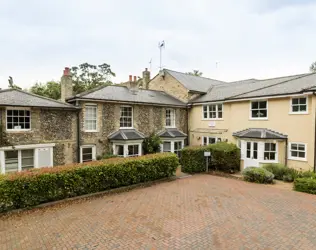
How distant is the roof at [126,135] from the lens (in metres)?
16.7

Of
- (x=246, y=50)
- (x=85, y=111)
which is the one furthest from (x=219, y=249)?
(x=246, y=50)

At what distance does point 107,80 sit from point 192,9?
34618mm

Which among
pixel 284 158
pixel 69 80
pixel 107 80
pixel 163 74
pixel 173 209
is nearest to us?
Result: pixel 173 209

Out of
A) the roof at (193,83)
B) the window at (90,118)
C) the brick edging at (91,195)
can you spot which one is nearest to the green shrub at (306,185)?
the brick edging at (91,195)

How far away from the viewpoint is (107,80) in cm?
4438

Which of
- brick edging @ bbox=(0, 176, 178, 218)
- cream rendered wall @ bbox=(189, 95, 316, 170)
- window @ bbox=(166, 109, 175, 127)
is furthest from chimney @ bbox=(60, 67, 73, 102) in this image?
cream rendered wall @ bbox=(189, 95, 316, 170)

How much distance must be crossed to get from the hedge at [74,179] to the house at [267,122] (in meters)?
7.20

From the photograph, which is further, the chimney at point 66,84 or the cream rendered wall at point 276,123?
the chimney at point 66,84

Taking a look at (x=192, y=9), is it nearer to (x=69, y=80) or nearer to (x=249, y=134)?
(x=249, y=134)

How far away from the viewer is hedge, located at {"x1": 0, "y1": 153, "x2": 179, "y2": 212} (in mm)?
8594

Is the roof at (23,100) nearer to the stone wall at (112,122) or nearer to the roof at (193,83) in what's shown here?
the stone wall at (112,122)

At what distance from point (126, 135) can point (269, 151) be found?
11179mm

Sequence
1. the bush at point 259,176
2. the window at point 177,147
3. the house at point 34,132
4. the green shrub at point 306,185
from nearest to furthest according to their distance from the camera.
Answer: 1. the green shrub at point 306,185
2. the bush at point 259,176
3. the house at point 34,132
4. the window at point 177,147

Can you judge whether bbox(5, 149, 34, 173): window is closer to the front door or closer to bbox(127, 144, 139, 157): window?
bbox(127, 144, 139, 157): window
